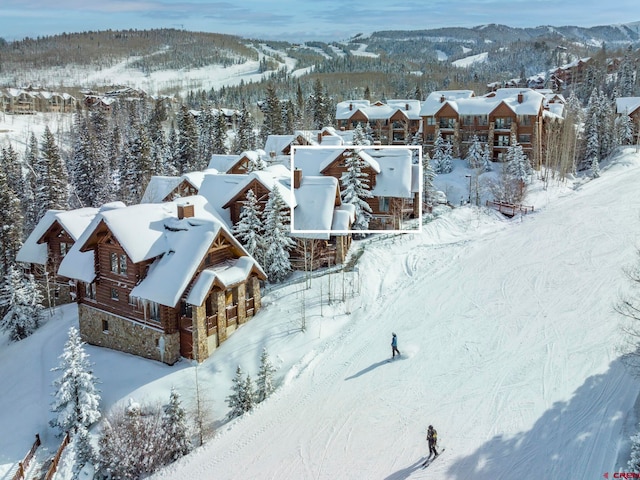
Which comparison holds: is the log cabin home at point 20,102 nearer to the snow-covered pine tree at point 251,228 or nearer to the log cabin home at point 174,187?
the log cabin home at point 174,187

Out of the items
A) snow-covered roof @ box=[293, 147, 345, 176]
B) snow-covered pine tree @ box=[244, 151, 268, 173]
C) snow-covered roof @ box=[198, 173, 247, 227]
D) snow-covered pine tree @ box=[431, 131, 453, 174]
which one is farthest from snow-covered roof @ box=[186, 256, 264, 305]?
snow-covered pine tree @ box=[431, 131, 453, 174]

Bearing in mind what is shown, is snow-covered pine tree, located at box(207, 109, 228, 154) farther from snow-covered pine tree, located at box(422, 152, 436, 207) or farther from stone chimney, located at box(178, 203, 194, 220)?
stone chimney, located at box(178, 203, 194, 220)

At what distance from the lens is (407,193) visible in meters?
38.7

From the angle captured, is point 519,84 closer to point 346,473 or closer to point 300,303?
point 300,303

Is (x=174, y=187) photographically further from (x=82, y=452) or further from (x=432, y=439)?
(x=432, y=439)

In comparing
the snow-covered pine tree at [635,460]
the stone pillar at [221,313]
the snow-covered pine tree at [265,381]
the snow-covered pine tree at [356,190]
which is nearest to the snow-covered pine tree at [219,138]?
the snow-covered pine tree at [356,190]

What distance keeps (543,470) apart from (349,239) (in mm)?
21372

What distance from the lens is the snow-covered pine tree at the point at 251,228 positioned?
30.7m

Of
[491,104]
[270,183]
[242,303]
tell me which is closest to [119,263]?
[242,303]

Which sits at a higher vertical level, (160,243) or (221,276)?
(160,243)

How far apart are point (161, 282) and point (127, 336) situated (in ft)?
13.6

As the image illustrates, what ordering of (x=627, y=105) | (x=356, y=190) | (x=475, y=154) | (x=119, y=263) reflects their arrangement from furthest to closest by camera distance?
(x=627, y=105) → (x=475, y=154) → (x=356, y=190) → (x=119, y=263)

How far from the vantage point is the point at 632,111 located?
227 feet

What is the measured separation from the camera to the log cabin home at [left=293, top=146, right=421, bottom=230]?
3906 centimetres
